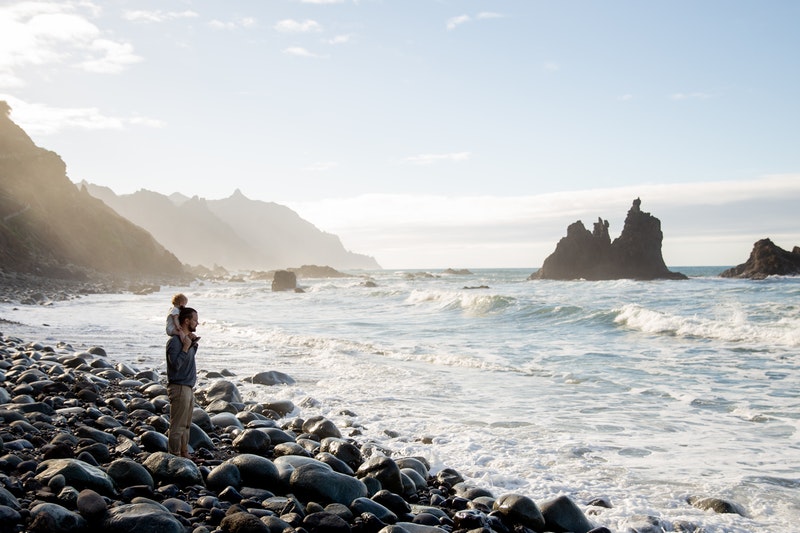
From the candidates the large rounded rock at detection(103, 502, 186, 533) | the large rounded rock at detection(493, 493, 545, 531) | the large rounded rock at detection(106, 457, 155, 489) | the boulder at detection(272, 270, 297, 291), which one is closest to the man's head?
the large rounded rock at detection(106, 457, 155, 489)

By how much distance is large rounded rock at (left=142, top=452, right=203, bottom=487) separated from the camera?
5.02 metres

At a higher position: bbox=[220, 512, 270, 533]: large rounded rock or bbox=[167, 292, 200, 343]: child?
bbox=[167, 292, 200, 343]: child

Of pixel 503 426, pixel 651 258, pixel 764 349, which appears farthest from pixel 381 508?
pixel 651 258

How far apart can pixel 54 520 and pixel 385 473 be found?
2.82 meters

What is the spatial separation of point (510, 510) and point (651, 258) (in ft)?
245

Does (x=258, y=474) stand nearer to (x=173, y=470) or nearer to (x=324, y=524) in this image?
(x=173, y=470)

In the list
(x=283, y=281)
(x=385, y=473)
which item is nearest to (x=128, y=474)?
(x=385, y=473)

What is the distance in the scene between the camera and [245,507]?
4602 mm

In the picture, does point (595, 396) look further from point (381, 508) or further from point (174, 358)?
point (174, 358)

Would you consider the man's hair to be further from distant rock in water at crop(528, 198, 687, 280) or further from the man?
distant rock in water at crop(528, 198, 687, 280)

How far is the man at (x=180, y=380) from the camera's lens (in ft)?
19.3

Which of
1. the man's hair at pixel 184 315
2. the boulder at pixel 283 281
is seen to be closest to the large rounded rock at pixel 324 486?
the man's hair at pixel 184 315

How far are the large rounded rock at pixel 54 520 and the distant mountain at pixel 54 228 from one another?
144ft

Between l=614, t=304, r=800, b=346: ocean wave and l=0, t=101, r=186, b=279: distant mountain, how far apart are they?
40674mm
